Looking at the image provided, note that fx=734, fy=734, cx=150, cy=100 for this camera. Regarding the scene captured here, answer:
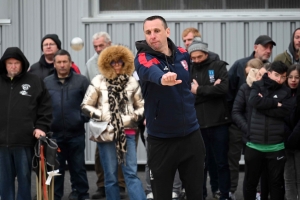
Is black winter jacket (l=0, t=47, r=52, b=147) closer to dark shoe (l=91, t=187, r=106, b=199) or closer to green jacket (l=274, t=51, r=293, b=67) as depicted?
dark shoe (l=91, t=187, r=106, b=199)

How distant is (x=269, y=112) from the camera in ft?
28.5

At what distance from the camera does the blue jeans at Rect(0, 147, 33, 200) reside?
8.97 meters

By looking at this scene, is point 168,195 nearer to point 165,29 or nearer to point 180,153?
point 180,153

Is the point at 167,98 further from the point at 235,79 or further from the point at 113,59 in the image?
the point at 235,79

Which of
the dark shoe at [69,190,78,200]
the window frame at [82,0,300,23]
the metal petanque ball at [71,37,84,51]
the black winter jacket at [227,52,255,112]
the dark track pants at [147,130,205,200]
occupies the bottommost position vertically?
the dark shoe at [69,190,78,200]

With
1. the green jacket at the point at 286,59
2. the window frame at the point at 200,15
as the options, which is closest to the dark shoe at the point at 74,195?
the window frame at the point at 200,15

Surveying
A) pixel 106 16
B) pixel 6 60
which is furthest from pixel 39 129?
pixel 106 16

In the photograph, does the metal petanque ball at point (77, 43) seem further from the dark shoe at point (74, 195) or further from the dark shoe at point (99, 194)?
the dark shoe at point (74, 195)

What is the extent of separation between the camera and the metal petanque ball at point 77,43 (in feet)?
38.8

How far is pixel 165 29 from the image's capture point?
6832 mm

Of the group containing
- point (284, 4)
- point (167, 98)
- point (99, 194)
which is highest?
point (284, 4)

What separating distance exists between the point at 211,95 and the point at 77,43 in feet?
10.1

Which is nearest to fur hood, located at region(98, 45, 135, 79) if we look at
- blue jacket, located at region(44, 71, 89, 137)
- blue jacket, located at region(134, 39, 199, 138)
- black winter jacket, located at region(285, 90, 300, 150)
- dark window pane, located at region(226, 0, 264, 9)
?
blue jacket, located at region(44, 71, 89, 137)

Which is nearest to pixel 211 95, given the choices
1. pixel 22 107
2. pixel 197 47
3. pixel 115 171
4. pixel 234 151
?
pixel 197 47
